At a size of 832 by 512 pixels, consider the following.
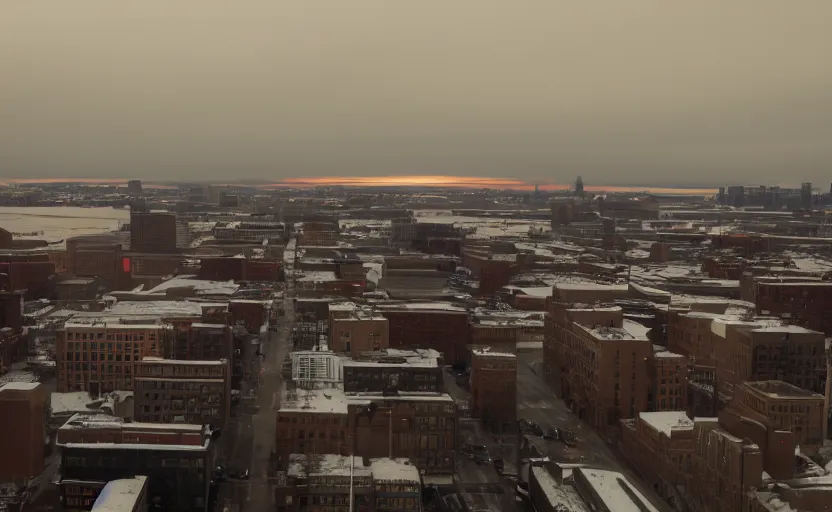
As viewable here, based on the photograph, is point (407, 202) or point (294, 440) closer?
point (294, 440)

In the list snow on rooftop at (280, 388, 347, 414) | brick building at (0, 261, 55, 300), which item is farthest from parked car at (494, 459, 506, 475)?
brick building at (0, 261, 55, 300)

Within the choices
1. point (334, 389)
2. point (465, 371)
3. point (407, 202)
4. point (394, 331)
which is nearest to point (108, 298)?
point (394, 331)

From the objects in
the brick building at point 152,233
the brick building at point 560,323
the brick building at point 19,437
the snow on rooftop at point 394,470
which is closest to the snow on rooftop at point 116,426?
the brick building at point 19,437

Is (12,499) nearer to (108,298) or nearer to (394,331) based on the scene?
(394,331)

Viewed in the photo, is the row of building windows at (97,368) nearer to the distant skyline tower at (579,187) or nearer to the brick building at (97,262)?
the brick building at (97,262)

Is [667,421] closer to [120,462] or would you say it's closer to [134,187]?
[120,462]

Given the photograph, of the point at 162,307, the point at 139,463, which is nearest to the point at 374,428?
the point at 139,463
